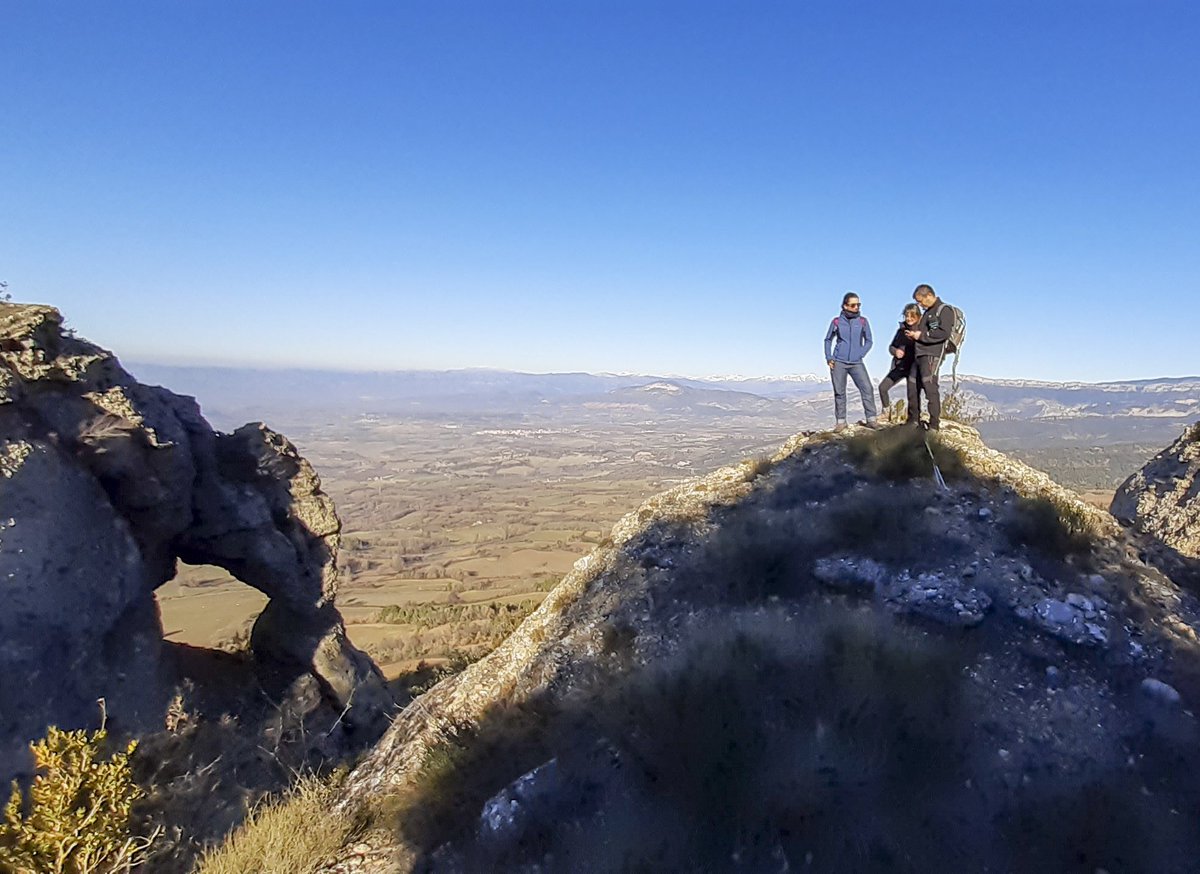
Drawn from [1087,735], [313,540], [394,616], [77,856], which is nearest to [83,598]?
[313,540]

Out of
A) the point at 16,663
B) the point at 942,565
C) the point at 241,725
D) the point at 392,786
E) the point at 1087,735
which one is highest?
the point at 942,565

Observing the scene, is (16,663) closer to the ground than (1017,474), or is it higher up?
closer to the ground

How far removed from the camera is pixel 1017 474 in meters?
9.20

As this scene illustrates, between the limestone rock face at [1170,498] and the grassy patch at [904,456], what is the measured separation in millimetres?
2556

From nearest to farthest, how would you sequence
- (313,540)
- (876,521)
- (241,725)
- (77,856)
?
1. (77,856)
2. (876,521)
3. (241,725)
4. (313,540)

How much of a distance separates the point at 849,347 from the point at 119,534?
1208 centimetres

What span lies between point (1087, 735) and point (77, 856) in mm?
7292

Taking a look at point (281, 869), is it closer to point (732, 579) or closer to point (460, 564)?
point (732, 579)

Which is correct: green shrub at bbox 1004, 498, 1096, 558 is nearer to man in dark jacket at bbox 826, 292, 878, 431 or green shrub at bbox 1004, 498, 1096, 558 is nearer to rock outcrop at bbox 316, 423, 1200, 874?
rock outcrop at bbox 316, 423, 1200, 874

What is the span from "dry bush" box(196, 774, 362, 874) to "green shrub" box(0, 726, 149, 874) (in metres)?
0.99

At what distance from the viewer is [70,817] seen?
388cm

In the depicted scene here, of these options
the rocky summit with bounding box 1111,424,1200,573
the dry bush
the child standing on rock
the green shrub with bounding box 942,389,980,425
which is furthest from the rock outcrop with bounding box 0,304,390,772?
the rocky summit with bounding box 1111,424,1200,573

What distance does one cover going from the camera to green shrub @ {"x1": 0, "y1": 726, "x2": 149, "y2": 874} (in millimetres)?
3801

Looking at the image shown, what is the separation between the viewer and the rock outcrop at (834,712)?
4.44 metres
